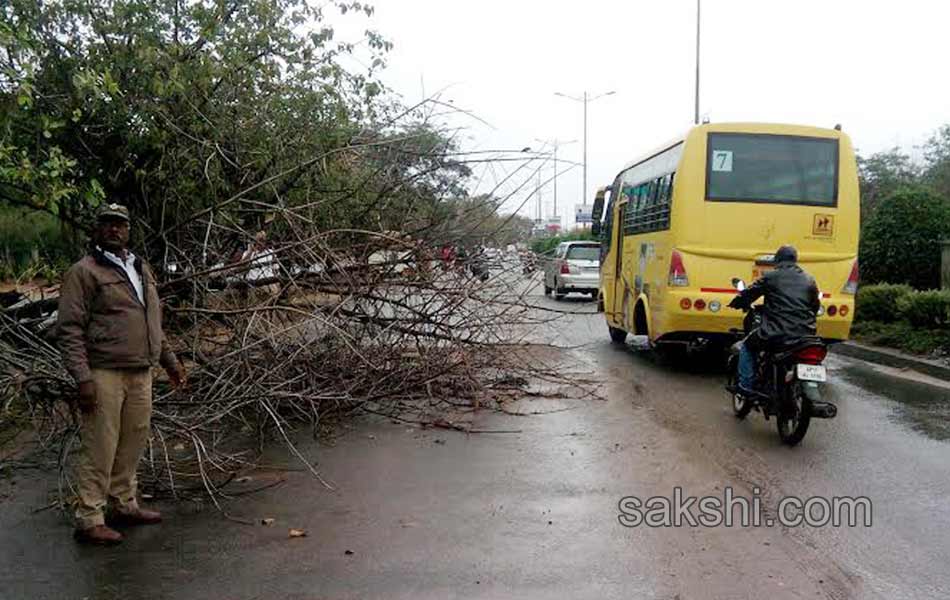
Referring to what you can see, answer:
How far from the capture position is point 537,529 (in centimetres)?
509

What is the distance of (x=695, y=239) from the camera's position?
33.2ft

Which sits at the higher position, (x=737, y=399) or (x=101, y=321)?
(x=101, y=321)

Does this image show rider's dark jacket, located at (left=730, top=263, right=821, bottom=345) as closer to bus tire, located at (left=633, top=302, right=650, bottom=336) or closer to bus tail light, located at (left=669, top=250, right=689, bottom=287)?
bus tail light, located at (left=669, top=250, right=689, bottom=287)

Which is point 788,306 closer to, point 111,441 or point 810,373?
point 810,373

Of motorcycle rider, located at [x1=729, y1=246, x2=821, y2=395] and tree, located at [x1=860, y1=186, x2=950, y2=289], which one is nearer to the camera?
Result: motorcycle rider, located at [x1=729, y1=246, x2=821, y2=395]

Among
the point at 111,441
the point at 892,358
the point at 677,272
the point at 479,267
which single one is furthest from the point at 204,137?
the point at 892,358

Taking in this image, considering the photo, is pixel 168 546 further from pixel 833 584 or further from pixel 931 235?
pixel 931 235

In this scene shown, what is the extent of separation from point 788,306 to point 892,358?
5.89m

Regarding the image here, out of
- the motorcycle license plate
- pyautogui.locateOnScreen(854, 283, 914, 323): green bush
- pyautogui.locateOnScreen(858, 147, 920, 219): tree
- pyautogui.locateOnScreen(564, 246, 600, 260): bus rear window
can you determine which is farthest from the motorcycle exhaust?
pyautogui.locateOnScreen(858, 147, 920, 219): tree

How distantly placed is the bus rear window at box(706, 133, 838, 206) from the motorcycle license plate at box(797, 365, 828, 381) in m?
3.75

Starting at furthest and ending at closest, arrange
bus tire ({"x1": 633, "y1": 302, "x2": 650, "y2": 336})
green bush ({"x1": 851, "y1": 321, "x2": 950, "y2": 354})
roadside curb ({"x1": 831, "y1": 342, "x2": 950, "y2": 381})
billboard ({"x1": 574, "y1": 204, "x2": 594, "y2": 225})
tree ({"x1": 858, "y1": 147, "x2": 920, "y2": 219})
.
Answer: billboard ({"x1": 574, "y1": 204, "x2": 594, "y2": 225})
tree ({"x1": 858, "y1": 147, "x2": 920, "y2": 219})
green bush ({"x1": 851, "y1": 321, "x2": 950, "y2": 354})
bus tire ({"x1": 633, "y1": 302, "x2": 650, "y2": 336})
roadside curb ({"x1": 831, "y1": 342, "x2": 950, "y2": 381})

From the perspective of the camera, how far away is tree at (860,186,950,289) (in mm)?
15609

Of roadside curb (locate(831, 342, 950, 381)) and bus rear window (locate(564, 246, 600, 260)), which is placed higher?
bus rear window (locate(564, 246, 600, 260))

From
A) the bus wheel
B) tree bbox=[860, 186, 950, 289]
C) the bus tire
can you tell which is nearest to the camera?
the bus tire
